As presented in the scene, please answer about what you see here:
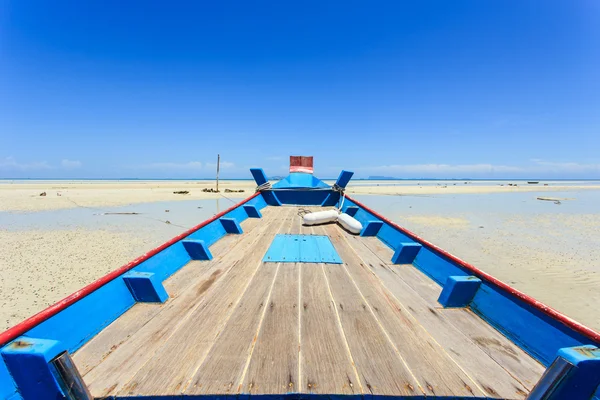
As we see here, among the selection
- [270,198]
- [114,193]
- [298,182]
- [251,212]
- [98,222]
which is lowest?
[114,193]

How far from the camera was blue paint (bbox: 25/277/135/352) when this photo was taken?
1947 mm

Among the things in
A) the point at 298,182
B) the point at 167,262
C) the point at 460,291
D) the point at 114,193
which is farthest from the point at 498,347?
the point at 114,193

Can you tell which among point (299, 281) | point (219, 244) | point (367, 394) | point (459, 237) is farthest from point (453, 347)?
point (459, 237)

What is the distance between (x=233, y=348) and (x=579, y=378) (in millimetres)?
2261

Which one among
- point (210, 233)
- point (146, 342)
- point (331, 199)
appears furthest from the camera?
point (331, 199)

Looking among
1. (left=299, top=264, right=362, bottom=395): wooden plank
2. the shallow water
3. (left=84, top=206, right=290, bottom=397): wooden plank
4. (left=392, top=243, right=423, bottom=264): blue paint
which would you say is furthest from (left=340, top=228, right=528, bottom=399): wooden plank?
the shallow water

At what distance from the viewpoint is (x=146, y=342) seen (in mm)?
2186

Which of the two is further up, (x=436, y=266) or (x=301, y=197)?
(x=301, y=197)

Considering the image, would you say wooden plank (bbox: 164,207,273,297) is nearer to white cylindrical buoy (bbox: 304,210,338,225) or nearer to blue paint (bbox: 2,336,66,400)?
white cylindrical buoy (bbox: 304,210,338,225)

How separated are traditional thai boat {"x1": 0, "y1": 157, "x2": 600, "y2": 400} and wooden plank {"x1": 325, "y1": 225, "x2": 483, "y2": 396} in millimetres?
12

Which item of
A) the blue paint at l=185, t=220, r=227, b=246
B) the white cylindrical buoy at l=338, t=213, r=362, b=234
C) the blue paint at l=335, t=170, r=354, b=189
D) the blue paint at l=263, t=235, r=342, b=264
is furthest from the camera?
the blue paint at l=335, t=170, r=354, b=189

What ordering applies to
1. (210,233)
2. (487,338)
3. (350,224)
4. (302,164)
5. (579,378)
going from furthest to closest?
(302,164) → (350,224) → (210,233) → (487,338) → (579,378)

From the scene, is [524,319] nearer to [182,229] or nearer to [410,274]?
[410,274]

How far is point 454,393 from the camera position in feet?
5.55
